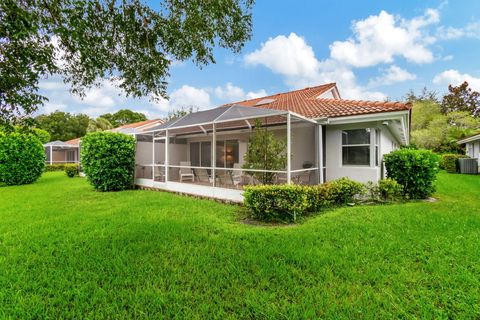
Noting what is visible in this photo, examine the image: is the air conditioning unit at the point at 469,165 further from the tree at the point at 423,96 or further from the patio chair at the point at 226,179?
the tree at the point at 423,96

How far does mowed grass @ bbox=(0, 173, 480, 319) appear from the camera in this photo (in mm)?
3076

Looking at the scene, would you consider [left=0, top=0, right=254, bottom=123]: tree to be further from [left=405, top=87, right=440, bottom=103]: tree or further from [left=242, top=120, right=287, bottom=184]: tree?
[left=405, top=87, right=440, bottom=103]: tree

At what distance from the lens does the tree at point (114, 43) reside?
137 inches

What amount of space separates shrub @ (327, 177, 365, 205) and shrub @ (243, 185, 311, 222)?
1745mm

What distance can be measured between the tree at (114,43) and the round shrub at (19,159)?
51.3 ft

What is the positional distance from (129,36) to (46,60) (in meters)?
1.89

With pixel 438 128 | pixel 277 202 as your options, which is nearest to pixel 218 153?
pixel 277 202

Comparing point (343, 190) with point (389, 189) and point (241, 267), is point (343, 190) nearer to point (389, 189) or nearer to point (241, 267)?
point (389, 189)

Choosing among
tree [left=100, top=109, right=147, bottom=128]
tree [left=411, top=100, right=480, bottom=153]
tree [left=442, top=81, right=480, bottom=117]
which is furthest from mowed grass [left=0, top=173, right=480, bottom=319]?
tree [left=100, top=109, right=147, bottom=128]

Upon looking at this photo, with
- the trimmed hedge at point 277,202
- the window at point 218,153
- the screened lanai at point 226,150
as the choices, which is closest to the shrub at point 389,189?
the screened lanai at point 226,150

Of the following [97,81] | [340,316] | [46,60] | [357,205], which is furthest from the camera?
[357,205]

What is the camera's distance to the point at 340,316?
286cm

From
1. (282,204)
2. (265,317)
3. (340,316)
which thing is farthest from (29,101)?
(282,204)

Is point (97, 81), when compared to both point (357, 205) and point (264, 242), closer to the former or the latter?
point (264, 242)
